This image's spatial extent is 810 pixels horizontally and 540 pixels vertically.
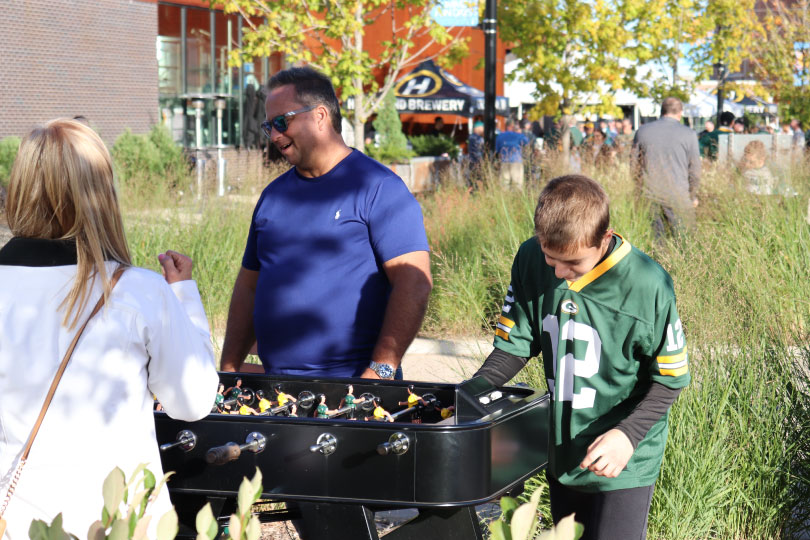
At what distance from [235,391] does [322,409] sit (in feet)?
1.17

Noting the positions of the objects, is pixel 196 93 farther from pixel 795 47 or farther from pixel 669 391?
pixel 669 391

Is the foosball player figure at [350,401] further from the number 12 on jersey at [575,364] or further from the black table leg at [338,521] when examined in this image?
the number 12 on jersey at [575,364]

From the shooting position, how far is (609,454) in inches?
110

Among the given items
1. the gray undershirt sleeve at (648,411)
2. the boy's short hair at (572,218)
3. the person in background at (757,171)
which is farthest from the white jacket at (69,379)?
the person in background at (757,171)

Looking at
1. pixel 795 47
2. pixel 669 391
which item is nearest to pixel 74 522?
pixel 669 391

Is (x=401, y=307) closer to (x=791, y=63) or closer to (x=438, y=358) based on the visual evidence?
(x=438, y=358)

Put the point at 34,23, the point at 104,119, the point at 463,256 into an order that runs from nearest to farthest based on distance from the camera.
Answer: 1. the point at 463,256
2. the point at 34,23
3. the point at 104,119

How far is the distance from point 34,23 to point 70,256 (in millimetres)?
18374

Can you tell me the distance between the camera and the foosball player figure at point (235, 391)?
337 centimetres

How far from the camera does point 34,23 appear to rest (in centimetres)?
1891

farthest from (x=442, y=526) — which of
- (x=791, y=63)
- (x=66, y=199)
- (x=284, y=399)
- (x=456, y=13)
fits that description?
(x=791, y=63)

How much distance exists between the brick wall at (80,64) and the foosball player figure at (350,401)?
1613 cm

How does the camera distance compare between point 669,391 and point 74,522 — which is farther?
point 669,391

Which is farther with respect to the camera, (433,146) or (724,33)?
(433,146)
